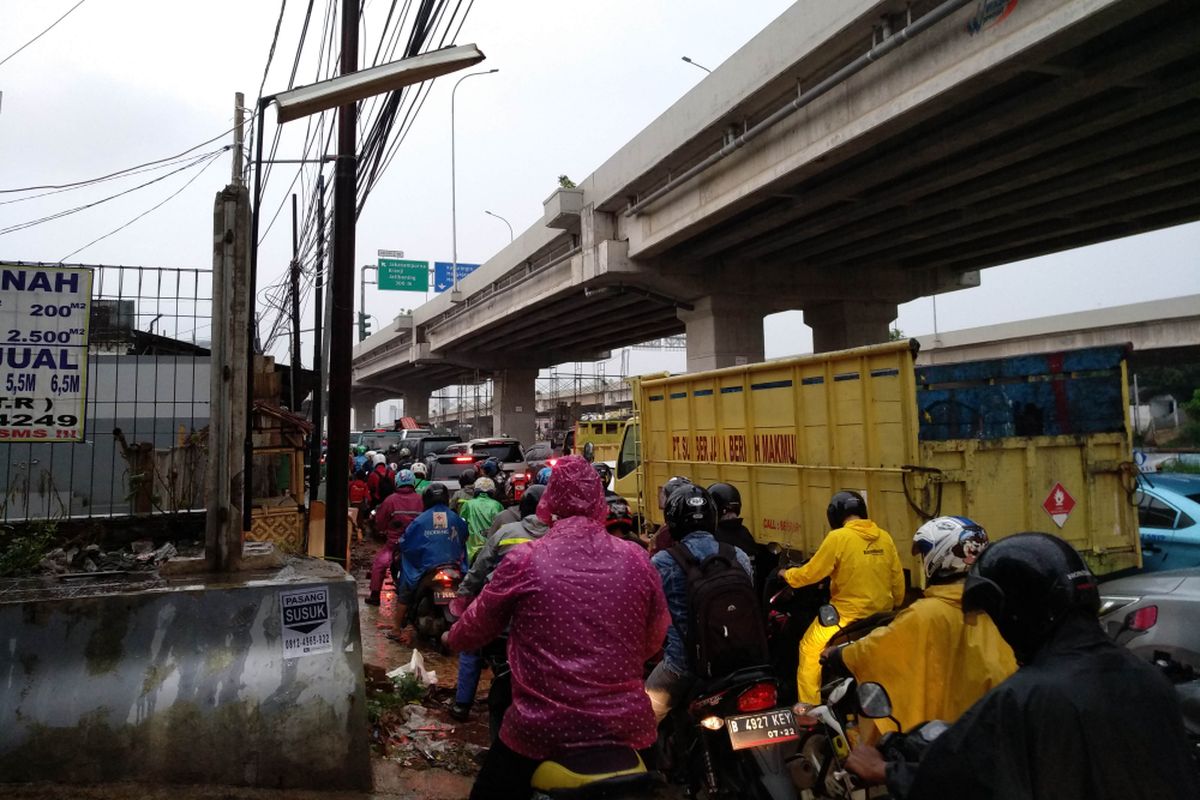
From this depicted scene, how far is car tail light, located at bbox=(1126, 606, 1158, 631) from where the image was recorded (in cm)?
531

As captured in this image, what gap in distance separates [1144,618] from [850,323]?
18.0m

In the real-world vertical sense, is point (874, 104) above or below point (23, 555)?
above

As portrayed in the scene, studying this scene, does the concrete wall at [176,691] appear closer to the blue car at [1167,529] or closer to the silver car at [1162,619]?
the silver car at [1162,619]

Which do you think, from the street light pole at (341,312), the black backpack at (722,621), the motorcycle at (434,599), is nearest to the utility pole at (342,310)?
the street light pole at (341,312)

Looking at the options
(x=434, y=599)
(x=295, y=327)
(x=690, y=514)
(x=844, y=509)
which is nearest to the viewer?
(x=690, y=514)

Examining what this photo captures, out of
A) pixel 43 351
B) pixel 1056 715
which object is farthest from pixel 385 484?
pixel 1056 715

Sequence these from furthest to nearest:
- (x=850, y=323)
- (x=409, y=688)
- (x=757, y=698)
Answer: (x=850, y=323) < (x=409, y=688) < (x=757, y=698)

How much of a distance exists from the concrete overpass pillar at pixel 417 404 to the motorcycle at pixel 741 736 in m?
63.6

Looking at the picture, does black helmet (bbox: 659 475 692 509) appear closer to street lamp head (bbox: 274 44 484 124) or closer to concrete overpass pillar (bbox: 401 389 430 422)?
street lamp head (bbox: 274 44 484 124)

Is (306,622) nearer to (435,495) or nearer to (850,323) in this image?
(435,495)

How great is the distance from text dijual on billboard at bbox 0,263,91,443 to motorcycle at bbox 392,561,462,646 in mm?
3054

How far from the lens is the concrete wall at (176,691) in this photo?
3363 millimetres

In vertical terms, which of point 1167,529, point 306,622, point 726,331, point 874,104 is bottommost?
point 1167,529

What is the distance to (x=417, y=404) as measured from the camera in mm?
66562
